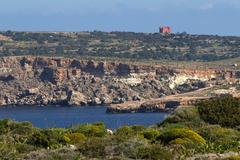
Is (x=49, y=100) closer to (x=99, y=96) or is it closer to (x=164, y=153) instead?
(x=99, y=96)

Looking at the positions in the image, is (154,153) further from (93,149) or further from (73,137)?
(73,137)

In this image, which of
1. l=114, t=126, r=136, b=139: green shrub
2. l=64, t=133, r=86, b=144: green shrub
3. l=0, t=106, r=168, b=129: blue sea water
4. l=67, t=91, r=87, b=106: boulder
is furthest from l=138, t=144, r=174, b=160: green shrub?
l=67, t=91, r=87, b=106: boulder

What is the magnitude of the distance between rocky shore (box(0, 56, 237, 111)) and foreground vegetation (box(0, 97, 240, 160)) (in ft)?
322

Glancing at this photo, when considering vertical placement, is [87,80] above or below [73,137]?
below

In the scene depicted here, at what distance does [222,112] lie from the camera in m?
48.6

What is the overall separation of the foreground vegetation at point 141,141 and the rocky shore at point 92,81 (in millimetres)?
98101

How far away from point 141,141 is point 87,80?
5087 inches

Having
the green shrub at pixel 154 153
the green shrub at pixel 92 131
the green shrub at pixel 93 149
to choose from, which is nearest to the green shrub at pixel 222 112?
the green shrub at pixel 92 131

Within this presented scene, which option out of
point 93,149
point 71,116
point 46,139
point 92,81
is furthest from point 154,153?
point 92,81

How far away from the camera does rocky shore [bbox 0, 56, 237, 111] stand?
150375mm

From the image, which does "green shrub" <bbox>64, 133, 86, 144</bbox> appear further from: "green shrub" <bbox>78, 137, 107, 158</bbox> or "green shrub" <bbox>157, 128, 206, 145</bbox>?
"green shrub" <bbox>78, 137, 107, 158</bbox>

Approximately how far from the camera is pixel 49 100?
150500mm

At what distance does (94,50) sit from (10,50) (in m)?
16.8

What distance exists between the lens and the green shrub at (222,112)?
155ft
